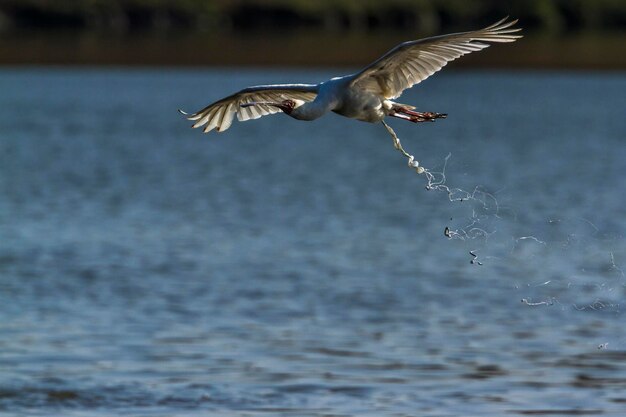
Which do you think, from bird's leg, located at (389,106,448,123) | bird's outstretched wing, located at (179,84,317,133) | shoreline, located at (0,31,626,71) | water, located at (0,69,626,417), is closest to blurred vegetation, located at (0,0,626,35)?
shoreline, located at (0,31,626,71)

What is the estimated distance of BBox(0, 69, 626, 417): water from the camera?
18031 mm

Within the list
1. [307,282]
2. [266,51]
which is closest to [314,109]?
[307,282]

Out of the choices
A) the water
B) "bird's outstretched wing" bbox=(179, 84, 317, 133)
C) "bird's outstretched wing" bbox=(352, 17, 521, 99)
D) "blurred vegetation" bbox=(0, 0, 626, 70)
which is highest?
"bird's outstretched wing" bbox=(352, 17, 521, 99)

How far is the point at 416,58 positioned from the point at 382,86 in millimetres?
392

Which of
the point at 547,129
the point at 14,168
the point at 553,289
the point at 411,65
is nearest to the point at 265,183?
the point at 14,168

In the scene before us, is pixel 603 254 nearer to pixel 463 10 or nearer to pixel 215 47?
pixel 463 10

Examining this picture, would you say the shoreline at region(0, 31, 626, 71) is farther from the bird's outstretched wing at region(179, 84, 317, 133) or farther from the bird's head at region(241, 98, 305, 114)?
the bird's head at region(241, 98, 305, 114)

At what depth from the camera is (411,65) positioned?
12.8m

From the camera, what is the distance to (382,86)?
1257 centimetres

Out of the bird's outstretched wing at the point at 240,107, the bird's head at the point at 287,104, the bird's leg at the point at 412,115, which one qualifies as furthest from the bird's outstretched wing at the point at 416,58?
the bird's outstretched wing at the point at 240,107

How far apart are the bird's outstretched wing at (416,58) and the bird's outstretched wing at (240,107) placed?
2.03 feet

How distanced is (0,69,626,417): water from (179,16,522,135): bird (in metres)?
5.22

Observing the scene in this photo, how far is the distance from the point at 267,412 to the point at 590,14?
93.3 m

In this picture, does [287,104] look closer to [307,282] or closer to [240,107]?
[240,107]
